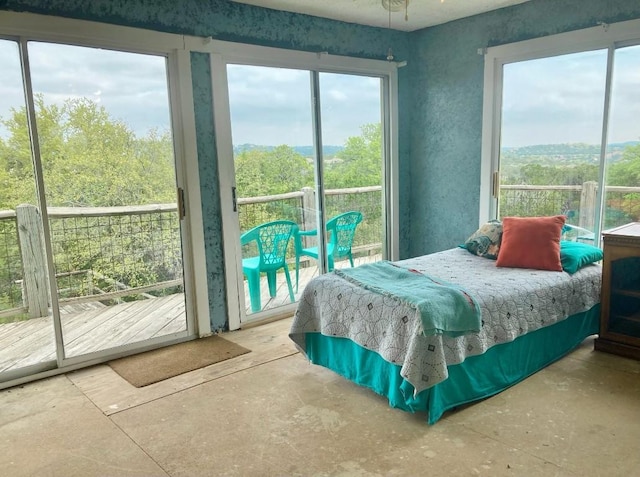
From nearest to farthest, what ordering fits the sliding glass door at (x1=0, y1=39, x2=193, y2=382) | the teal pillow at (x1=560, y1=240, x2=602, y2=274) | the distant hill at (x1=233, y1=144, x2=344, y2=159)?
the sliding glass door at (x1=0, y1=39, x2=193, y2=382) < the teal pillow at (x1=560, y1=240, x2=602, y2=274) < the distant hill at (x1=233, y1=144, x2=344, y2=159)

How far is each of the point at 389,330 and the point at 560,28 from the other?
2.69 meters

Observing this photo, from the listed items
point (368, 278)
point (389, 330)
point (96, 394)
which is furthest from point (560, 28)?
point (96, 394)

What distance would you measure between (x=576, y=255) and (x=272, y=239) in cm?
221

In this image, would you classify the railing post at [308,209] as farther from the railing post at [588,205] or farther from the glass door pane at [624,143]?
the glass door pane at [624,143]

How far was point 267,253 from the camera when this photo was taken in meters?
3.99

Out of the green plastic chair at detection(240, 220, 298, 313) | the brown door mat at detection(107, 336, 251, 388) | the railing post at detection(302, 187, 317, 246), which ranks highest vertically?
the railing post at detection(302, 187, 317, 246)

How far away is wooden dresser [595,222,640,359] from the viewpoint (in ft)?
9.91

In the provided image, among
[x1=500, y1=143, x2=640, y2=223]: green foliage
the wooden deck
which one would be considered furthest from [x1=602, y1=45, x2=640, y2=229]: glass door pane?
the wooden deck

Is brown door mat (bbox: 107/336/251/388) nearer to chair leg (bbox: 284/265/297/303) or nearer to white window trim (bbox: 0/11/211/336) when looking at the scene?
white window trim (bbox: 0/11/211/336)

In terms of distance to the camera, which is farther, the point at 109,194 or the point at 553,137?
the point at 553,137

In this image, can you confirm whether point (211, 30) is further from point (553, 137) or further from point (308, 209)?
point (553, 137)

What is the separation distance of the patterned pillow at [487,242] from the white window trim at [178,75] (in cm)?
200

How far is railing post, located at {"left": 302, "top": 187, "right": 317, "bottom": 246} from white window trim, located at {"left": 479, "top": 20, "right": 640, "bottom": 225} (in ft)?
4.76

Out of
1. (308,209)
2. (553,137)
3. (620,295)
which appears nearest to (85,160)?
(308,209)
